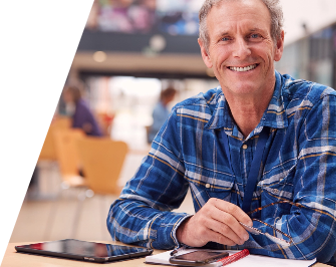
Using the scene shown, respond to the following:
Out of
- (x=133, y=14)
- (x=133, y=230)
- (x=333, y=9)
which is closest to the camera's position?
(x=133, y=230)

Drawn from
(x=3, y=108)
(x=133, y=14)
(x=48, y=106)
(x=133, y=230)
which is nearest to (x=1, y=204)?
(x=3, y=108)

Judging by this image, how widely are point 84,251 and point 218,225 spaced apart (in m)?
0.32

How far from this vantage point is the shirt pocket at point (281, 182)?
1.17 m

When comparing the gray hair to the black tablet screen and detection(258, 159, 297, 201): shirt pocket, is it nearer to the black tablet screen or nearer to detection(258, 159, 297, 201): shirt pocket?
detection(258, 159, 297, 201): shirt pocket

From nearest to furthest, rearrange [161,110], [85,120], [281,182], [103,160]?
[281,182], [103,160], [85,120], [161,110]

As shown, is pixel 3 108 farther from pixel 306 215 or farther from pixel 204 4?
pixel 306 215

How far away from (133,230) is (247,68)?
0.59m

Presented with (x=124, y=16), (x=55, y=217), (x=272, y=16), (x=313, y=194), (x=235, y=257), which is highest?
(x=124, y=16)

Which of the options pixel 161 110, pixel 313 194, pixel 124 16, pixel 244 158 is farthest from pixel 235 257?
pixel 124 16

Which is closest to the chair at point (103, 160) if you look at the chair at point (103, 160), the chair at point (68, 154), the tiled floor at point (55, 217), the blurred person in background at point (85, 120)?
the chair at point (103, 160)

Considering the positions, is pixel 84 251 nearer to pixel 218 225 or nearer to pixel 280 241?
pixel 218 225

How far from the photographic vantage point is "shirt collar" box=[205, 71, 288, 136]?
3.95ft

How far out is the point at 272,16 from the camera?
1265 millimetres

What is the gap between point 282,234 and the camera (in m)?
1.03
